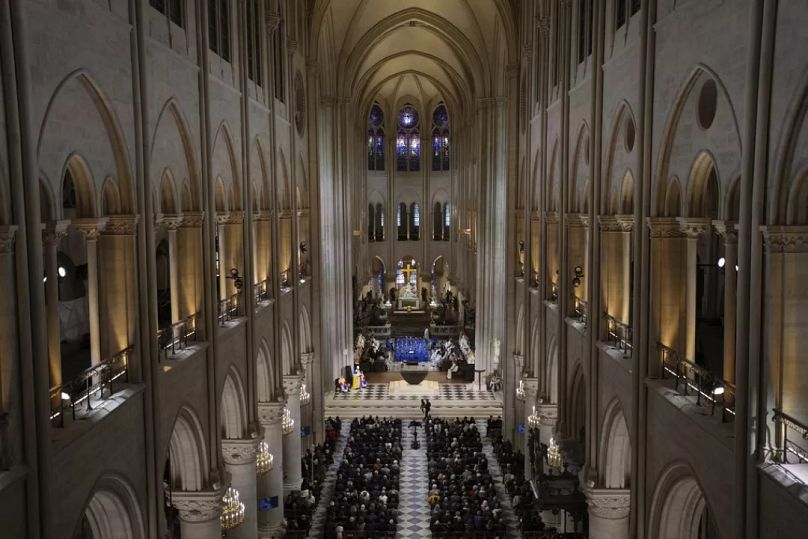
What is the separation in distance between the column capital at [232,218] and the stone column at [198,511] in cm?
657

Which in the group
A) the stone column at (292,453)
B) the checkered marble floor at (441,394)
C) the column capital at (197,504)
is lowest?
the checkered marble floor at (441,394)

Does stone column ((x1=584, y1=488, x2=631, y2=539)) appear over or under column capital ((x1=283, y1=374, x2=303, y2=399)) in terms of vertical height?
under

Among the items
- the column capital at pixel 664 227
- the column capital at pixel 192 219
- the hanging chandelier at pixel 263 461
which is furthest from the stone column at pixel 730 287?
the hanging chandelier at pixel 263 461

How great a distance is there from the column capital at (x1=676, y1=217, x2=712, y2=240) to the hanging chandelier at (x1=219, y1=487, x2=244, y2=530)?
467 inches

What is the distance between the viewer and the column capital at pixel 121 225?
13.1 m

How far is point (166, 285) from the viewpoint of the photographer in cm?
2998

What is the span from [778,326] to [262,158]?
17379mm

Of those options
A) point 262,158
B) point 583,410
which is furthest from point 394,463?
point 262,158

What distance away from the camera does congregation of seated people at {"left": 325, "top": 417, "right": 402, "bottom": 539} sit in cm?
2442

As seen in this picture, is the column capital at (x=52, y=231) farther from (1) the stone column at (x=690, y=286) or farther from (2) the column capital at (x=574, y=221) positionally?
(2) the column capital at (x=574, y=221)

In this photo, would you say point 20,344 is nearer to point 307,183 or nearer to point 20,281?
point 20,281

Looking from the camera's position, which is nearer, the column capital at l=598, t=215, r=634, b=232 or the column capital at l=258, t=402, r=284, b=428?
the column capital at l=598, t=215, r=634, b=232

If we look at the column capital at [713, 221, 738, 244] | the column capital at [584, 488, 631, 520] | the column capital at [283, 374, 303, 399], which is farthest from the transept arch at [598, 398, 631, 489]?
the column capital at [283, 374, 303, 399]

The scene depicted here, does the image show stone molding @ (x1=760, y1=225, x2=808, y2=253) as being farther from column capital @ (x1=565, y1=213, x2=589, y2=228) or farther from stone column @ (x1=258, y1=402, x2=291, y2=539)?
stone column @ (x1=258, y1=402, x2=291, y2=539)
